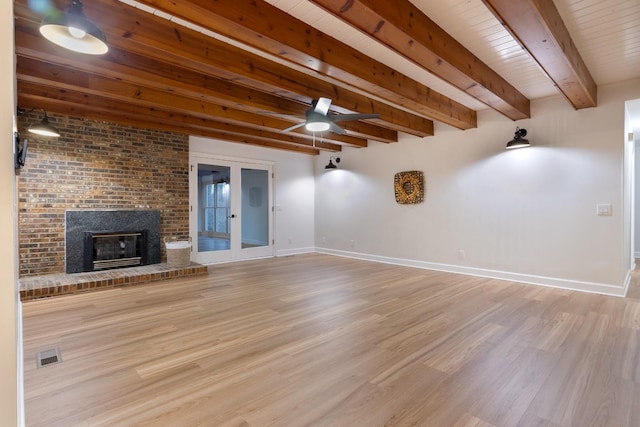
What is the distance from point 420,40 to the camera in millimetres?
2551

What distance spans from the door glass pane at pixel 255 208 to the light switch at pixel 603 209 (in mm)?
5851

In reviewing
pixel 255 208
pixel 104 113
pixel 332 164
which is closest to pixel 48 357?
pixel 104 113

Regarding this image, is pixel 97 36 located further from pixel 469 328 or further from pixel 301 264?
pixel 301 264

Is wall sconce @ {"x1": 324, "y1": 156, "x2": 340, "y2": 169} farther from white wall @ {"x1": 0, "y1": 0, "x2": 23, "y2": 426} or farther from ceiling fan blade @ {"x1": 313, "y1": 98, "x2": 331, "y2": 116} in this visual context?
white wall @ {"x1": 0, "y1": 0, "x2": 23, "y2": 426}

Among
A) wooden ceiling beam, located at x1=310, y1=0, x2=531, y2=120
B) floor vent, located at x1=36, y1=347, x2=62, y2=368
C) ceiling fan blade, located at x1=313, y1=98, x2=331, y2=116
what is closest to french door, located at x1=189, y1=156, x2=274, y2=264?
ceiling fan blade, located at x1=313, y1=98, x2=331, y2=116

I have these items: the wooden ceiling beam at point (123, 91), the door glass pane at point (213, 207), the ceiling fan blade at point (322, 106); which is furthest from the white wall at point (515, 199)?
the ceiling fan blade at point (322, 106)

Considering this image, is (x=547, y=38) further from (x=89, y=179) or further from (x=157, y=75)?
(x=89, y=179)

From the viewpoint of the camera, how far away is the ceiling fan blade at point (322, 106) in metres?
3.43

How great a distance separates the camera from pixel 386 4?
2238mm

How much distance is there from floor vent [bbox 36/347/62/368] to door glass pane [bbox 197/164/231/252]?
3860 millimetres

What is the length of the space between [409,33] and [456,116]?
8.86 ft

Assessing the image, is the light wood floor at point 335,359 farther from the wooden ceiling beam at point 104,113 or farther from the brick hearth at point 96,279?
the wooden ceiling beam at point 104,113

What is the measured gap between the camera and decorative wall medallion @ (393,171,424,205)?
6.05m

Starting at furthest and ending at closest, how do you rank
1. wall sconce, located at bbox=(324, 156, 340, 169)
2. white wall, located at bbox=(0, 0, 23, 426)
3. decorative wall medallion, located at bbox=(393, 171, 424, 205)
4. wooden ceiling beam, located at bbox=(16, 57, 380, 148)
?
wall sconce, located at bbox=(324, 156, 340, 169) < decorative wall medallion, located at bbox=(393, 171, 424, 205) < wooden ceiling beam, located at bbox=(16, 57, 380, 148) < white wall, located at bbox=(0, 0, 23, 426)
